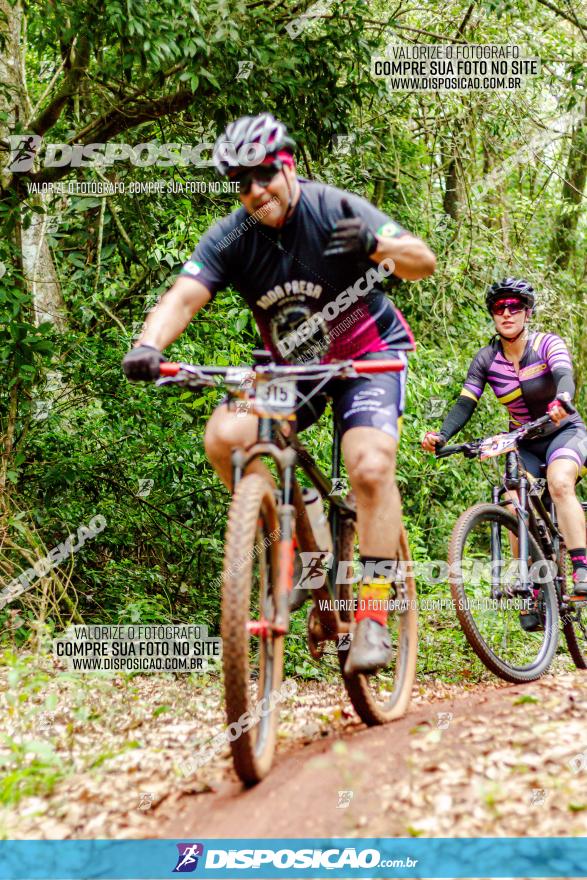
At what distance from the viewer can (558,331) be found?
36.9 ft

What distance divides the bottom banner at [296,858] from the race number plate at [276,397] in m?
1.54

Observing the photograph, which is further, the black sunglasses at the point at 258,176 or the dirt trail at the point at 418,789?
the black sunglasses at the point at 258,176

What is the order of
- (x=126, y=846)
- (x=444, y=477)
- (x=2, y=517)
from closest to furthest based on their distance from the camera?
(x=126, y=846) → (x=2, y=517) → (x=444, y=477)

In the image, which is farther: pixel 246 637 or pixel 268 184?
pixel 268 184

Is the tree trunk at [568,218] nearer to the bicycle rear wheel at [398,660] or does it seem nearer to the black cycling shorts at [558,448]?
the black cycling shorts at [558,448]

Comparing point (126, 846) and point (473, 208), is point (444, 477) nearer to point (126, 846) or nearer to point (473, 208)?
point (473, 208)

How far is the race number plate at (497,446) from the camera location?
216 inches

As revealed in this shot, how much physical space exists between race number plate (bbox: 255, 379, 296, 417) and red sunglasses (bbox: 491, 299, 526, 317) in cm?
291

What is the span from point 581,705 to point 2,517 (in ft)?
14.0

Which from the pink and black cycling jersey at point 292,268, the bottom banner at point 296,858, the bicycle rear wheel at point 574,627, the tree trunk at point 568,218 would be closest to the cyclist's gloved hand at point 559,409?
the bicycle rear wheel at point 574,627

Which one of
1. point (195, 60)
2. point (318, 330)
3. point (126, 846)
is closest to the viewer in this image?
point (126, 846)

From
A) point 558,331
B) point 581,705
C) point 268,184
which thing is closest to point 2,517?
point 268,184

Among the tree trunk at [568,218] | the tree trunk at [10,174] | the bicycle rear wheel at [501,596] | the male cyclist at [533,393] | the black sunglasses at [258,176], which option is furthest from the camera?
the tree trunk at [568,218]

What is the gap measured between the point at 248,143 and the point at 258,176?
0.15 metres
